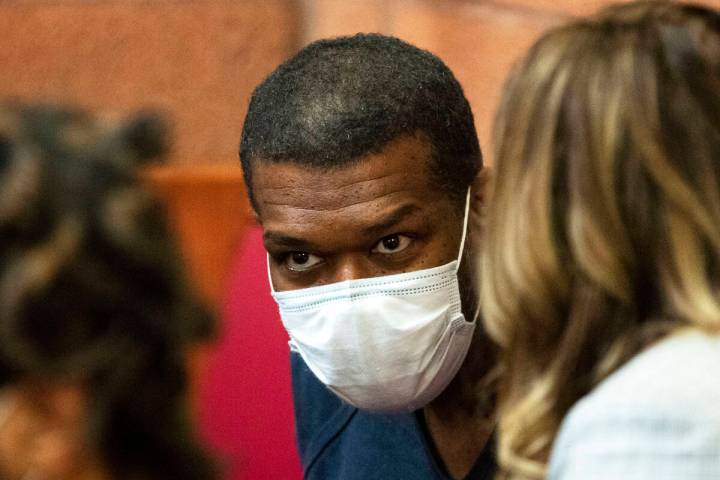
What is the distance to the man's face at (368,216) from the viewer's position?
1836 millimetres

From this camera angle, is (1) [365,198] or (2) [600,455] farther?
(1) [365,198]

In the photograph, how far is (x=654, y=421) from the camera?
43.8 inches

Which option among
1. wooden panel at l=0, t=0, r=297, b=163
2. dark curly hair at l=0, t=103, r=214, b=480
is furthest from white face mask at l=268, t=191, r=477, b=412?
wooden panel at l=0, t=0, r=297, b=163

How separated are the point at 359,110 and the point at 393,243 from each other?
0.72 ft

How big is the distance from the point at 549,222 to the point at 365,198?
620 millimetres

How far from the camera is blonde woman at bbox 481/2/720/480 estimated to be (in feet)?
3.78

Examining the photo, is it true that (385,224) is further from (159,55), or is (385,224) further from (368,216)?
(159,55)

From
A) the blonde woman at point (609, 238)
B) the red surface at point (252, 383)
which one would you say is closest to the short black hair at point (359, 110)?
the blonde woman at point (609, 238)

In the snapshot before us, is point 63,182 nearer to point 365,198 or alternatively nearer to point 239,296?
point 365,198

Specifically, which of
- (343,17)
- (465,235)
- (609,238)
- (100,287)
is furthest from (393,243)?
(343,17)

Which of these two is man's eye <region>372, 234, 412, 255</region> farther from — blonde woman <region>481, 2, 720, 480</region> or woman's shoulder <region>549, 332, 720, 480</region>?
woman's shoulder <region>549, 332, 720, 480</region>

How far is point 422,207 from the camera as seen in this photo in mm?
1871

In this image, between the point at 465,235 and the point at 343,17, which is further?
the point at 343,17

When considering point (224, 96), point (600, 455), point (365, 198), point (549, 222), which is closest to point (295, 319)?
point (365, 198)
